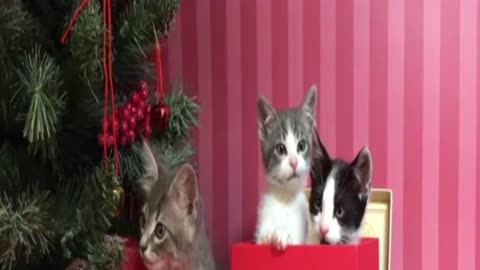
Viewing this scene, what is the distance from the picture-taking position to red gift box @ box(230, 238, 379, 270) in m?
0.82

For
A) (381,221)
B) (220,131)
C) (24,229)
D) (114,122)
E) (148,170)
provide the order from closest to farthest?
(24,229), (114,122), (148,170), (381,221), (220,131)

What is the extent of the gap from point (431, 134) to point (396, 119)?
0.06 metres

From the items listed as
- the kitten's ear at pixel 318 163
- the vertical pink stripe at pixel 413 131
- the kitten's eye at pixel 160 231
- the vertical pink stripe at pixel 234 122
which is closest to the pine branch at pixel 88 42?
the kitten's eye at pixel 160 231

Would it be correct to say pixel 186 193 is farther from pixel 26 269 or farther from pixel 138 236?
pixel 26 269

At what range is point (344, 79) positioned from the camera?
45.9 inches

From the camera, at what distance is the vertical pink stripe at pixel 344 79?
116 cm

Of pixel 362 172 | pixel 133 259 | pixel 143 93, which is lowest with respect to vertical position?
pixel 133 259

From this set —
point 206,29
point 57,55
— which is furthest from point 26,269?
point 206,29

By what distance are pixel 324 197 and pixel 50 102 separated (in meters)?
0.38

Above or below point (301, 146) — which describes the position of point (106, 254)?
below

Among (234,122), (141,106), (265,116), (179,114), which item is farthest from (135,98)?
(234,122)

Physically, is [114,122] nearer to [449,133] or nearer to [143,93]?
[143,93]

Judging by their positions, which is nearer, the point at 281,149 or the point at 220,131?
the point at 281,149

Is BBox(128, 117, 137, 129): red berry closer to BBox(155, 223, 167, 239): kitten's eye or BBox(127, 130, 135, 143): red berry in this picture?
BBox(127, 130, 135, 143): red berry
